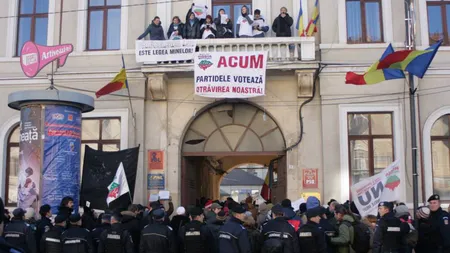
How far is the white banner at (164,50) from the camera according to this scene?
1532 centimetres

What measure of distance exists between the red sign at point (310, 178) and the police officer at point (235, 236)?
24.0 ft

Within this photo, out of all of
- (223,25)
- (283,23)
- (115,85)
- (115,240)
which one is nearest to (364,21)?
(283,23)

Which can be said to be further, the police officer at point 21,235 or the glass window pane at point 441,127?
the glass window pane at point 441,127

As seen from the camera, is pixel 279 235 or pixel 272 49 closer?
pixel 279 235

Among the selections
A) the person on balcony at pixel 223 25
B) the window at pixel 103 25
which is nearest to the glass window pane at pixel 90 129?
the window at pixel 103 25

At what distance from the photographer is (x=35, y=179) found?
12008 mm

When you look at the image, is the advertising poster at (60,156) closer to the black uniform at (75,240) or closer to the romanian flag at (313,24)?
the black uniform at (75,240)

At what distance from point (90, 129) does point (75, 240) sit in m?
8.27

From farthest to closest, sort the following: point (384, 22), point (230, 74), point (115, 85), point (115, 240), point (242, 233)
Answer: point (384, 22) → point (230, 74) → point (115, 85) → point (115, 240) → point (242, 233)

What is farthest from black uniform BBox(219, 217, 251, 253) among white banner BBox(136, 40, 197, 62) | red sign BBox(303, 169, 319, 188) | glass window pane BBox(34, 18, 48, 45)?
glass window pane BBox(34, 18, 48, 45)

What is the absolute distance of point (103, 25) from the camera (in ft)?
55.9

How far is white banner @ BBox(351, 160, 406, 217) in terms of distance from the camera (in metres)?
10.9

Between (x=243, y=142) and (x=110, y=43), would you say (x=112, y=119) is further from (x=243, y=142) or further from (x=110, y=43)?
(x=243, y=142)

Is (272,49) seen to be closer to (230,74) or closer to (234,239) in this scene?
(230,74)
